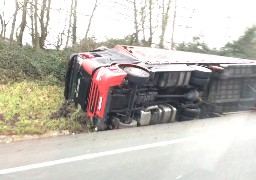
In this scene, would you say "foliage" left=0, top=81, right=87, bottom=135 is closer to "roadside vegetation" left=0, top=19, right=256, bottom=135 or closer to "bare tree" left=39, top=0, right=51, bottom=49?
"roadside vegetation" left=0, top=19, right=256, bottom=135

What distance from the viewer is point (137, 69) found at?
681cm

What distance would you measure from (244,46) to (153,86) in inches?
413

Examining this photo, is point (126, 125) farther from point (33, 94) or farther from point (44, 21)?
point (44, 21)

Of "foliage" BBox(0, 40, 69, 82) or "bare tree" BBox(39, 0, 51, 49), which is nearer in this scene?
"foliage" BBox(0, 40, 69, 82)

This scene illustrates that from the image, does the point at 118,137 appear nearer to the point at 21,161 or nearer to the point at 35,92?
the point at 21,161

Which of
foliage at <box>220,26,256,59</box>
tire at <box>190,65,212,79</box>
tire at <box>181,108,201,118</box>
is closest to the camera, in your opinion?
tire at <box>190,65,212,79</box>

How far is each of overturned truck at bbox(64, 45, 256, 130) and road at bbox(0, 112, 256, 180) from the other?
16.0 inches

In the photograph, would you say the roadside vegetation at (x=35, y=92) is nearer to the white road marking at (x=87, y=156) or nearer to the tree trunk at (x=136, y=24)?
the tree trunk at (x=136, y=24)

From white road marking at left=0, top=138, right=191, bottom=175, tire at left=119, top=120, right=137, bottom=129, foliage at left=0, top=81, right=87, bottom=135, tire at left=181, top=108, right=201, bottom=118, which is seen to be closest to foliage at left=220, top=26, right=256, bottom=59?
tire at left=181, top=108, right=201, bottom=118

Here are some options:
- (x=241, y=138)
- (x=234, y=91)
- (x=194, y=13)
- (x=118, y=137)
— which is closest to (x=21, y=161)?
(x=118, y=137)

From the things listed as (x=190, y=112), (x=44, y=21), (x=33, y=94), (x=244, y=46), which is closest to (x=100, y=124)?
(x=190, y=112)

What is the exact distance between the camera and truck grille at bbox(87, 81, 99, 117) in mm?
6684

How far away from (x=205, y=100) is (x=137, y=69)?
2.30 meters

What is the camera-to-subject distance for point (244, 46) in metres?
16.5
